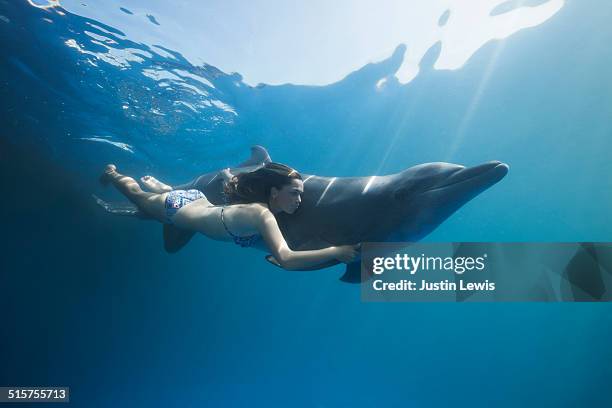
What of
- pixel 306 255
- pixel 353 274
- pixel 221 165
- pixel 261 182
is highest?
pixel 221 165

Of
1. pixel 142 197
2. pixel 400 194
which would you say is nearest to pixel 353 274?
pixel 400 194

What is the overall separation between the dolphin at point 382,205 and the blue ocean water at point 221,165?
356 inches

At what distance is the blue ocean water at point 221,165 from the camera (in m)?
12.3

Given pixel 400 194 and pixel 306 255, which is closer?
pixel 306 255

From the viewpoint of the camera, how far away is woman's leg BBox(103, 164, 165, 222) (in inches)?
202

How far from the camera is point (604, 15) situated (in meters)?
11.1

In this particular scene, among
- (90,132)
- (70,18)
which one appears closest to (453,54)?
(70,18)

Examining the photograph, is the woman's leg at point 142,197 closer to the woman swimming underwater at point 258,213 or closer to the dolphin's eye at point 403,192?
the woman swimming underwater at point 258,213

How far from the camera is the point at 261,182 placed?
141 inches

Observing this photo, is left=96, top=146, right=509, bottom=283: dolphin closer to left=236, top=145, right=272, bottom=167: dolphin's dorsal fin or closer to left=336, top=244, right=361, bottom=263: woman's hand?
left=336, top=244, right=361, bottom=263: woman's hand

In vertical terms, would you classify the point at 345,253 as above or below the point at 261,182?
below

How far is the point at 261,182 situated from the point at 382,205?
1.39 meters

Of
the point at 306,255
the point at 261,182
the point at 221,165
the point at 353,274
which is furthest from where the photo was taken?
the point at 221,165

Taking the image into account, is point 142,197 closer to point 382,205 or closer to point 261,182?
point 261,182
